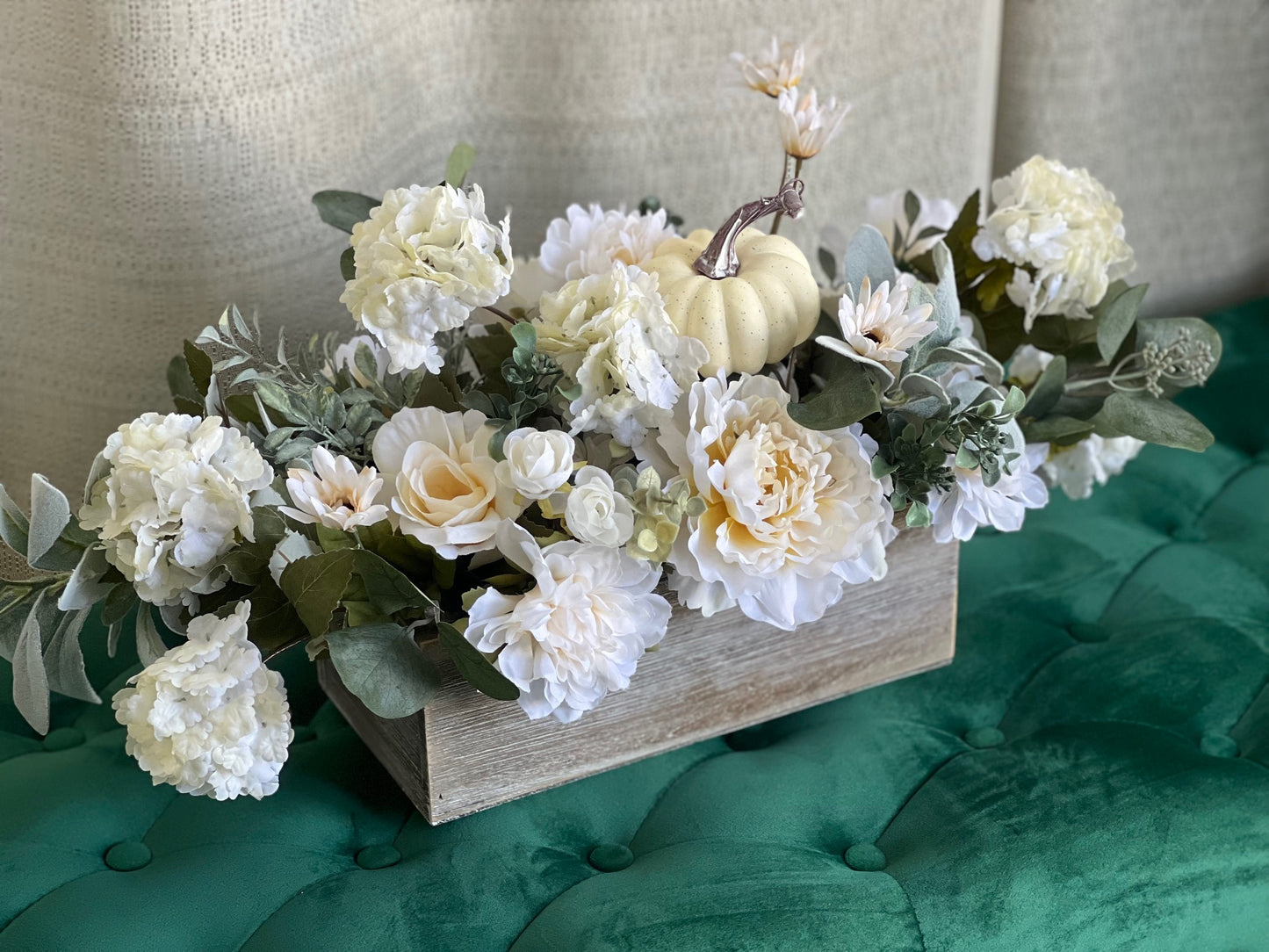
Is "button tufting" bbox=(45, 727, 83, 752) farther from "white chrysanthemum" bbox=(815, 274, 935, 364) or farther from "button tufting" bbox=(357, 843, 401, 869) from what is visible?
"white chrysanthemum" bbox=(815, 274, 935, 364)

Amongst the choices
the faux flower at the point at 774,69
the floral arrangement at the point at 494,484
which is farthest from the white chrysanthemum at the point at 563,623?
the faux flower at the point at 774,69

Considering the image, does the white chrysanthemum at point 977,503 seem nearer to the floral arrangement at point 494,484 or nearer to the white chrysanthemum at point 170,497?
the floral arrangement at point 494,484

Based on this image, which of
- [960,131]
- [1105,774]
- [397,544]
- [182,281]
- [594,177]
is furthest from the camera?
[960,131]

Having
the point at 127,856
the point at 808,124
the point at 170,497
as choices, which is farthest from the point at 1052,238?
the point at 127,856

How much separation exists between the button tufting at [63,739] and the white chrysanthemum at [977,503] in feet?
1.76

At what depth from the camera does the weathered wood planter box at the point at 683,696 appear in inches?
25.0

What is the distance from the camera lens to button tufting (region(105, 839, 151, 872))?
639 mm

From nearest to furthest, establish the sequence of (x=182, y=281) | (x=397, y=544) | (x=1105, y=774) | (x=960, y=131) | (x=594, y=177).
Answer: (x=397, y=544), (x=1105, y=774), (x=182, y=281), (x=594, y=177), (x=960, y=131)

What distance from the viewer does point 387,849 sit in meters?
0.65

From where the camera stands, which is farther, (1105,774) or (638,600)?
(1105,774)

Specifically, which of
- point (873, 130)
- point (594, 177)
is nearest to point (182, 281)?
point (594, 177)

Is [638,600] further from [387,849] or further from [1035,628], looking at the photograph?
[1035,628]

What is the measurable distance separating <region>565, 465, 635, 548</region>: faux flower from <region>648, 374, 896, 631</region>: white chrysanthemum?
4 cm

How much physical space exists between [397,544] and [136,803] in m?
0.25
